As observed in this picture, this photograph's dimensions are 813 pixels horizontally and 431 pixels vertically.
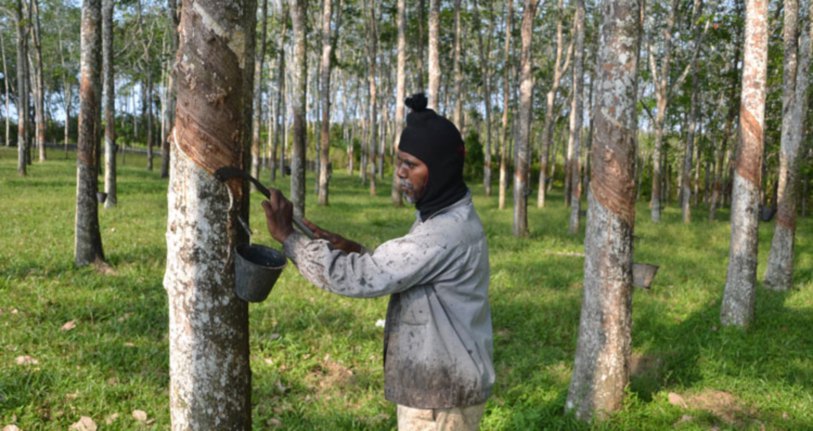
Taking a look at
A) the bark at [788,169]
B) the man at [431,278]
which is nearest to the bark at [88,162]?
the man at [431,278]

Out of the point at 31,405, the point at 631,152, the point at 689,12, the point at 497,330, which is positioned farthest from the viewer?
the point at 689,12

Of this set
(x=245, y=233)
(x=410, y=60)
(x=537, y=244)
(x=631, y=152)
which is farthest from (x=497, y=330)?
(x=410, y=60)

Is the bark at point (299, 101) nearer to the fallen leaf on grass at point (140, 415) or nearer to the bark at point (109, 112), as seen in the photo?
the bark at point (109, 112)

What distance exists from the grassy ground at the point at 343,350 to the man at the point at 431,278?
211 cm

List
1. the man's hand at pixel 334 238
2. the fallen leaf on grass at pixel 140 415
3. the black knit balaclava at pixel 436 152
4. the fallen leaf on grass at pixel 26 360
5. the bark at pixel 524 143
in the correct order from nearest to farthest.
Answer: the black knit balaclava at pixel 436 152 < the man's hand at pixel 334 238 < the fallen leaf on grass at pixel 140 415 < the fallen leaf on grass at pixel 26 360 < the bark at pixel 524 143

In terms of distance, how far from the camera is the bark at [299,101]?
41.0ft

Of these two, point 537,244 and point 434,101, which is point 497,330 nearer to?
point 537,244

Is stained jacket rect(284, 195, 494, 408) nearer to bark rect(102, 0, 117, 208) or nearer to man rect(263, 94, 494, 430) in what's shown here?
man rect(263, 94, 494, 430)

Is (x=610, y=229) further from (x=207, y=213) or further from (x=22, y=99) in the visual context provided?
(x=22, y=99)

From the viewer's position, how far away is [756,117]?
21.4 ft

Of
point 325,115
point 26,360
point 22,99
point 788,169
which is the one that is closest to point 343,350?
point 26,360

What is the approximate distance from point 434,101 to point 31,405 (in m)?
12.2

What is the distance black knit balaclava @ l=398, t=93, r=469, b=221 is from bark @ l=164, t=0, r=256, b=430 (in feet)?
2.10

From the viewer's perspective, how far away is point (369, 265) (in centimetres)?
201
